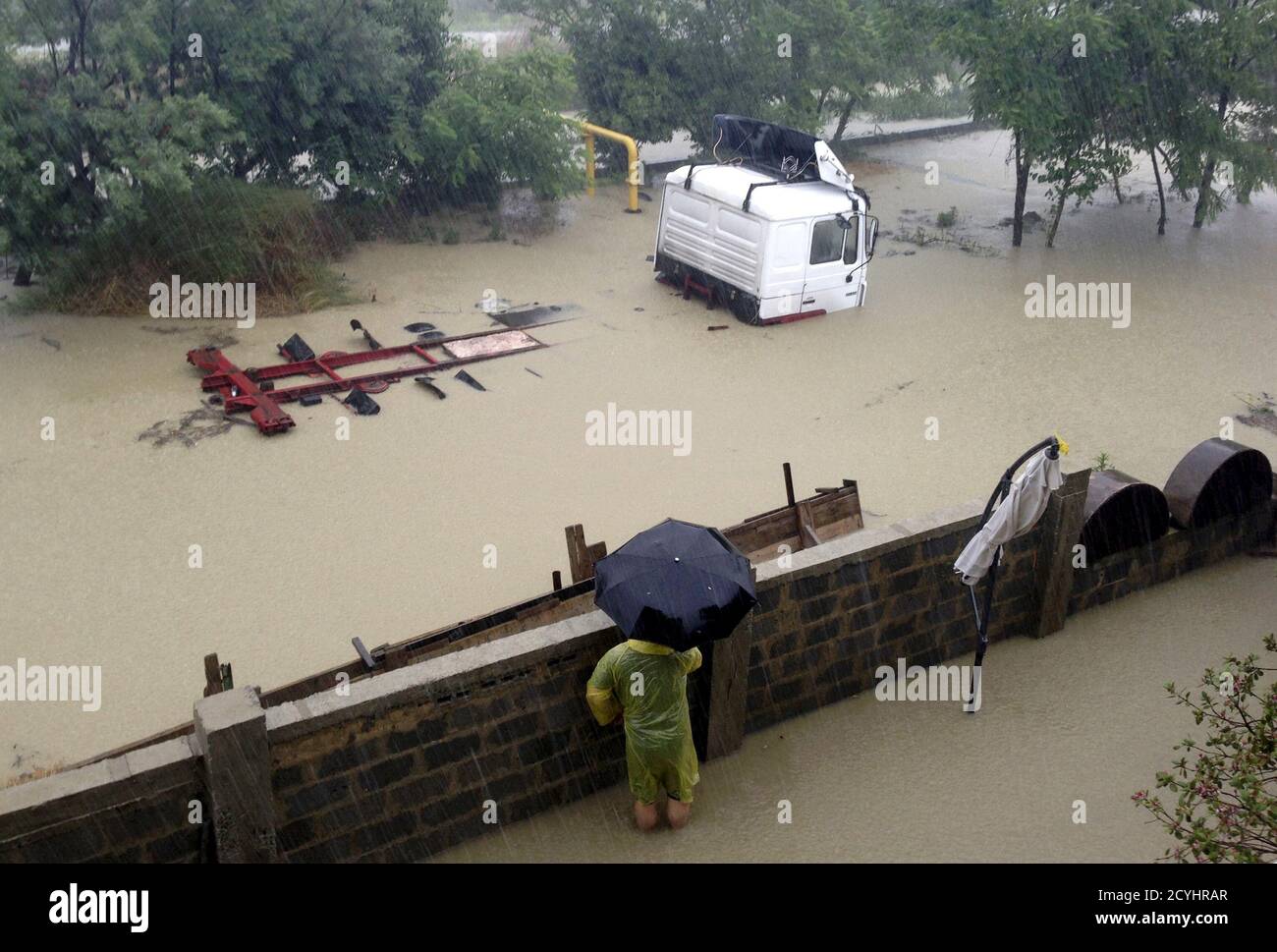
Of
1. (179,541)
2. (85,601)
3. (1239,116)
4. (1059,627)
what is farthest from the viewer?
(1239,116)

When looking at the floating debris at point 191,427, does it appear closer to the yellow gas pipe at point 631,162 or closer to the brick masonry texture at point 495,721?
the brick masonry texture at point 495,721

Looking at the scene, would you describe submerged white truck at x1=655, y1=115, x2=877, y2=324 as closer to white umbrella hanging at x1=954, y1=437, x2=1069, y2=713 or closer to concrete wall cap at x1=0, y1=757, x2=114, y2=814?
white umbrella hanging at x1=954, y1=437, x2=1069, y2=713

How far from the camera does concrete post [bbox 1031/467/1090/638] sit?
819 centimetres

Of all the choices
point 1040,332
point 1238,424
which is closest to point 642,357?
point 1040,332

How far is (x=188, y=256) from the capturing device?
50.4ft

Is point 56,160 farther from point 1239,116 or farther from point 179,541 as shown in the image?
point 1239,116

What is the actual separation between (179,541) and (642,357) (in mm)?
6260

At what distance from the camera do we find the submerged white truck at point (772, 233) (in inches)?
611

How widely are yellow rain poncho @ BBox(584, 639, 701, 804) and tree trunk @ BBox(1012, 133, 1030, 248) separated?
14.7 m

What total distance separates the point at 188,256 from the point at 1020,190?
1224cm

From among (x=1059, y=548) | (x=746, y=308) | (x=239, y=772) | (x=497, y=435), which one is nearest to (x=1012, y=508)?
(x=1059, y=548)

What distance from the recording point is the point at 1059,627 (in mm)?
8680

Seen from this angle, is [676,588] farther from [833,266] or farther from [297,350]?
[833,266]

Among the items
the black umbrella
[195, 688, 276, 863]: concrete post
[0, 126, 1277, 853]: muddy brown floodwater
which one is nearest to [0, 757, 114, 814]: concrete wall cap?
[195, 688, 276, 863]: concrete post
